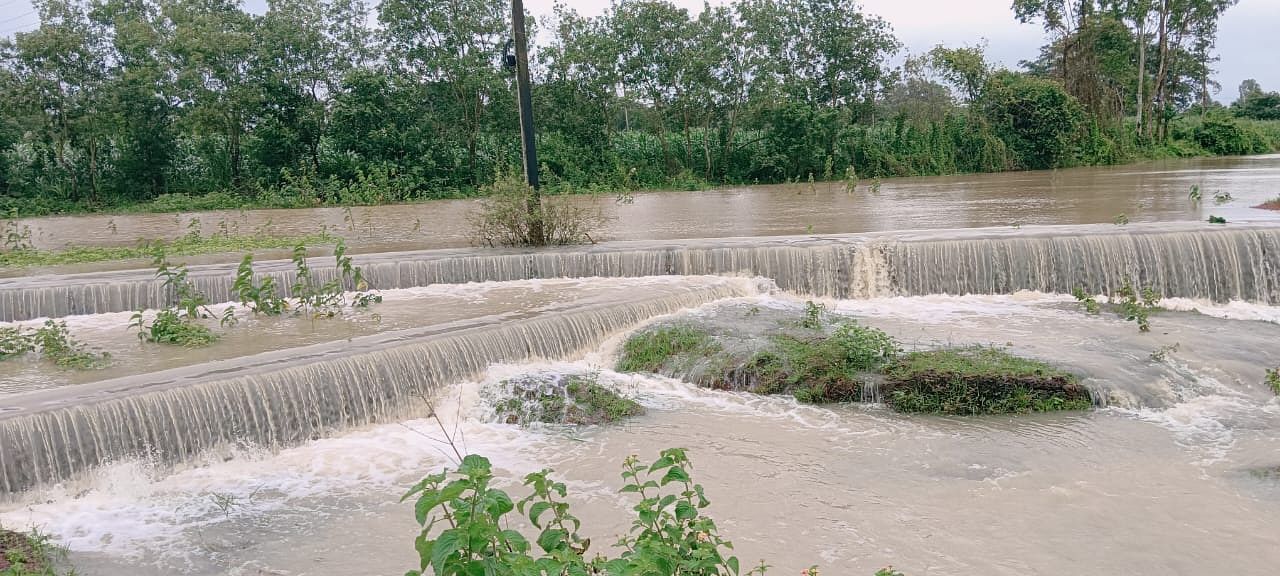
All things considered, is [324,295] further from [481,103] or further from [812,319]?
[481,103]

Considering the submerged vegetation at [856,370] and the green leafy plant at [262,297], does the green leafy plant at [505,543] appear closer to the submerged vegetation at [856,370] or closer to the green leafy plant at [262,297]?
the submerged vegetation at [856,370]

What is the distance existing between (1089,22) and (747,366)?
27646 mm

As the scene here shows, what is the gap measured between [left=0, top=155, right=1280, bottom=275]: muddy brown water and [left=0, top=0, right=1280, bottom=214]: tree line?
2.54 metres

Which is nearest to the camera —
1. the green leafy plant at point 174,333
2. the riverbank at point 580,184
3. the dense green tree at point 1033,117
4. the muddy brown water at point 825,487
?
the muddy brown water at point 825,487

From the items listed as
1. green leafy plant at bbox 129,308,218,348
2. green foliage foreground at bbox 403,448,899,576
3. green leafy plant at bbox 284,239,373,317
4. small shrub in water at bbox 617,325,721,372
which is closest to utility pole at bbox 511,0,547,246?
green leafy plant at bbox 284,239,373,317

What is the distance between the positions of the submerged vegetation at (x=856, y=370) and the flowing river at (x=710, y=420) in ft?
0.67

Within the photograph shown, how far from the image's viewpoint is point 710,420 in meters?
6.57

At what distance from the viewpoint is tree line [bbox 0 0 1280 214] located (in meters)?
21.8

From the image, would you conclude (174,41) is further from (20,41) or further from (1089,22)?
(1089,22)

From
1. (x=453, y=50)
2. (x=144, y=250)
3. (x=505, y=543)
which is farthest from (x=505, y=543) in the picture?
(x=453, y=50)

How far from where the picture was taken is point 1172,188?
57.8 ft

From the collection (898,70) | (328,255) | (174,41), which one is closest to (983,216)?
(328,255)

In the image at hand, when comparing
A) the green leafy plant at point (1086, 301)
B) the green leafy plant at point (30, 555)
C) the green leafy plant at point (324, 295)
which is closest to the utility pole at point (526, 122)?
the green leafy plant at point (324, 295)

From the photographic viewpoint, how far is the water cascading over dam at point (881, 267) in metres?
9.97
